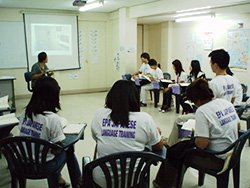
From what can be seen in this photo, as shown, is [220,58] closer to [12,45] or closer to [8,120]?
[8,120]

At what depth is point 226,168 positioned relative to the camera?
202cm

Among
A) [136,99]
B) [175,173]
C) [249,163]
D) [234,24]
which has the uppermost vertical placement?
[234,24]

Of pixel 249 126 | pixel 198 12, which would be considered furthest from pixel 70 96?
pixel 249 126

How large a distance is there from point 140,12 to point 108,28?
1.85 metres

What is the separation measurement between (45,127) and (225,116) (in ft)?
4.40

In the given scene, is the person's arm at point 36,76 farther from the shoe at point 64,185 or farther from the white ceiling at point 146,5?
the shoe at point 64,185

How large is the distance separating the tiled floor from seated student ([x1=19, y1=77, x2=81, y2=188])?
911mm

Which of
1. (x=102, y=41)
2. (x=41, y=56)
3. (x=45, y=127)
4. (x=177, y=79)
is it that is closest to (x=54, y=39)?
(x=102, y=41)

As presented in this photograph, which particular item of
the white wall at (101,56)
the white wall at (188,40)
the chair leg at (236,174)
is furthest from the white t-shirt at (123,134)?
the white wall at (101,56)

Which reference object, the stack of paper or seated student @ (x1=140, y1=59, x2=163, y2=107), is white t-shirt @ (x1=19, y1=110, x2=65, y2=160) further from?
seated student @ (x1=140, y1=59, x2=163, y2=107)

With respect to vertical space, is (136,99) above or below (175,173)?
above

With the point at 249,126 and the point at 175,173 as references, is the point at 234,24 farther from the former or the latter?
the point at 175,173

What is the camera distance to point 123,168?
1.64 m

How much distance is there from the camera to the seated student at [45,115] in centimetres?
200
